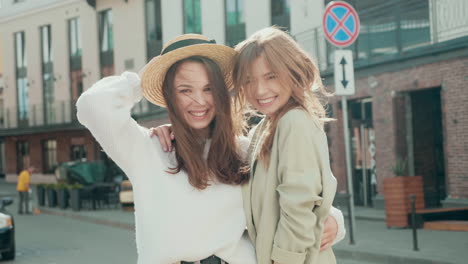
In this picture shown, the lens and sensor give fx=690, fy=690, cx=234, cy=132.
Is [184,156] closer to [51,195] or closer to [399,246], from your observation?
[399,246]

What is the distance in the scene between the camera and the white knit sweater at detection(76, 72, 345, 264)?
2.63m

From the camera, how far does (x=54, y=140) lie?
42219 millimetres

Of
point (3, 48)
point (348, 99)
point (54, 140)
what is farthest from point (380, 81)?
point (3, 48)

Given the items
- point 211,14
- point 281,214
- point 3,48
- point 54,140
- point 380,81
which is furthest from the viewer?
point 3,48

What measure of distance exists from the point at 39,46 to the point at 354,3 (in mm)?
29112

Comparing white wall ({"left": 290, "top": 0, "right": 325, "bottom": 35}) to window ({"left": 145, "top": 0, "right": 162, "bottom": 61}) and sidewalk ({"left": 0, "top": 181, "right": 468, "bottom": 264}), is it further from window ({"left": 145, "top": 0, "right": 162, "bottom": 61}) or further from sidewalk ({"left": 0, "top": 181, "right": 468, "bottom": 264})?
window ({"left": 145, "top": 0, "right": 162, "bottom": 61})

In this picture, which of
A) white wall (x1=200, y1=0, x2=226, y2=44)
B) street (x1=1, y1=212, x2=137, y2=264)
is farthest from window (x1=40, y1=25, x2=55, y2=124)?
street (x1=1, y1=212, x2=137, y2=264)

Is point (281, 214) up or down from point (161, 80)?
down

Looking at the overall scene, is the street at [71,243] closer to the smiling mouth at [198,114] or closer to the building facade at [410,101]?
the building facade at [410,101]

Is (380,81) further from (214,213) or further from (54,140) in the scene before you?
(54,140)

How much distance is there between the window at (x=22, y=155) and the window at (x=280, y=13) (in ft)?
A: 83.2

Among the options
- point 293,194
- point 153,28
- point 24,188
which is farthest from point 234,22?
point 293,194

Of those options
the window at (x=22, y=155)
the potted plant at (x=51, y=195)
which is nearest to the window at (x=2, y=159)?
the window at (x=22, y=155)

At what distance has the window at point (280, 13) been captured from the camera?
2387 centimetres
